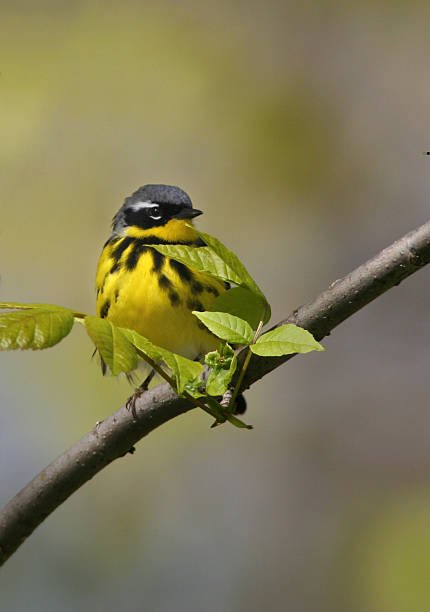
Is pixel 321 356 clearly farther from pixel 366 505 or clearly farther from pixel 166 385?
pixel 166 385

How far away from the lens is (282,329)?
1.76m

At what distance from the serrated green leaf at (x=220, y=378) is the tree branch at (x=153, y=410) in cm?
7

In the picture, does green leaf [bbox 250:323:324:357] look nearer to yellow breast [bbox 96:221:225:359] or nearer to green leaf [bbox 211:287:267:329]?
green leaf [bbox 211:287:267:329]

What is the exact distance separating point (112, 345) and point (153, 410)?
58 cm

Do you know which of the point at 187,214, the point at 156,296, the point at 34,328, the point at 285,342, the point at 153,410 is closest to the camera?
the point at 34,328

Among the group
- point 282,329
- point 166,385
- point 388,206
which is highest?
point 282,329

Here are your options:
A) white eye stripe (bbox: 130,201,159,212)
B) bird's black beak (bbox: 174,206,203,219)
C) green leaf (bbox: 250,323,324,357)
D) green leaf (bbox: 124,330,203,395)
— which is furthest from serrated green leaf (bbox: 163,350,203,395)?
white eye stripe (bbox: 130,201,159,212)

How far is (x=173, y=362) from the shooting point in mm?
1754

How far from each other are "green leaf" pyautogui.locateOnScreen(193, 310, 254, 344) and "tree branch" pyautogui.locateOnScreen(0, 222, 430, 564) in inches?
4.8

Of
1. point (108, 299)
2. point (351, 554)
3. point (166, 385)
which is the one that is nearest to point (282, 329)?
point (166, 385)

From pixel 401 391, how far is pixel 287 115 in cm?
187

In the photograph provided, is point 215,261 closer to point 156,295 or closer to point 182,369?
point 182,369

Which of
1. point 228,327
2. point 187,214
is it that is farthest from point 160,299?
point 228,327

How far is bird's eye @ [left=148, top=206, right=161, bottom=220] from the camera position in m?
4.34
